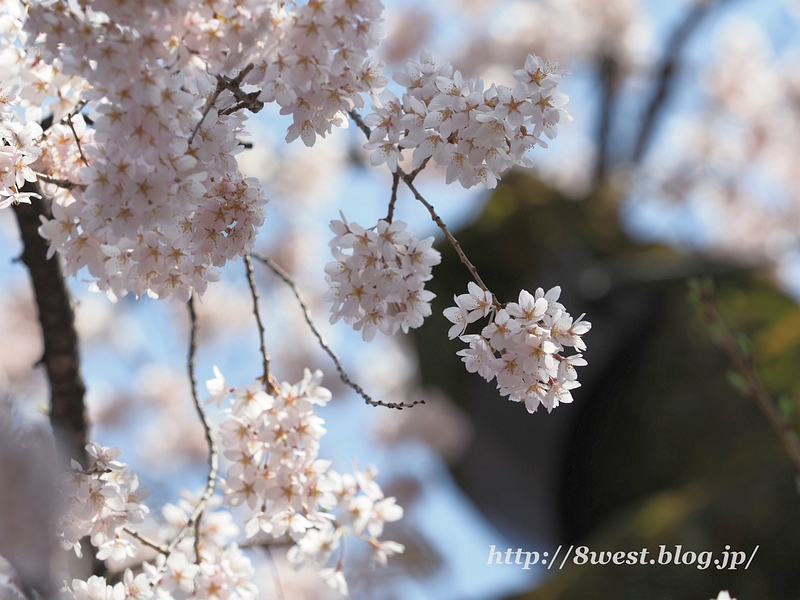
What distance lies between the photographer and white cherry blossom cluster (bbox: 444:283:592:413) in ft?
2.49

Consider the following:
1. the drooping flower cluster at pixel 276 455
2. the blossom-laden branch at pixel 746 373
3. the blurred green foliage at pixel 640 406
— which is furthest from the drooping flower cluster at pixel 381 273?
the blurred green foliage at pixel 640 406

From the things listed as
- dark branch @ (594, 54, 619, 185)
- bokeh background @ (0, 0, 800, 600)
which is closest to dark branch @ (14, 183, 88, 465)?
bokeh background @ (0, 0, 800, 600)

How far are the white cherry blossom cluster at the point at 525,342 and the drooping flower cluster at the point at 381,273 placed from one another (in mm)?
57

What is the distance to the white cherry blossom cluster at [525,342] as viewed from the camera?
0.76 m

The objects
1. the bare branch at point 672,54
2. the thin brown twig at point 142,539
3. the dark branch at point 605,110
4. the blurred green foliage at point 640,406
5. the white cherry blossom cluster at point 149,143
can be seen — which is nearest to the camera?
the white cherry blossom cluster at point 149,143

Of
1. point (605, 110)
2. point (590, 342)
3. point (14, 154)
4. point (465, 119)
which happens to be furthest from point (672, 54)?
point (14, 154)

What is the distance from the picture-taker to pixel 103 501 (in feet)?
2.73

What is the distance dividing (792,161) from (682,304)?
4.50 m

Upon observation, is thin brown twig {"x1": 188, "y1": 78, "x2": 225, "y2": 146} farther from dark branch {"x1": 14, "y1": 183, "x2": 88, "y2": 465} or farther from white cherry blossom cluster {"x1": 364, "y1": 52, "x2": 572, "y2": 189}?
dark branch {"x1": 14, "y1": 183, "x2": 88, "y2": 465}

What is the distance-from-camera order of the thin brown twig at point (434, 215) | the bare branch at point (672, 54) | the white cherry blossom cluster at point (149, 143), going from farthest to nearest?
the bare branch at point (672, 54) < the thin brown twig at point (434, 215) < the white cherry blossom cluster at point (149, 143)

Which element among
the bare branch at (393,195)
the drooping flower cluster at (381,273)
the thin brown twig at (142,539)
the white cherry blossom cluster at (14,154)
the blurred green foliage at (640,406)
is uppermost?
the blurred green foliage at (640,406)

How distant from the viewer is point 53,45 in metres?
0.63

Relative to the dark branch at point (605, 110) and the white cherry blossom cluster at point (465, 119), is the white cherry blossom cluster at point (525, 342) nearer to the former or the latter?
the white cherry blossom cluster at point (465, 119)

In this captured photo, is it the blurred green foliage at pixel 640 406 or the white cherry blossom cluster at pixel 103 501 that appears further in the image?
the blurred green foliage at pixel 640 406
